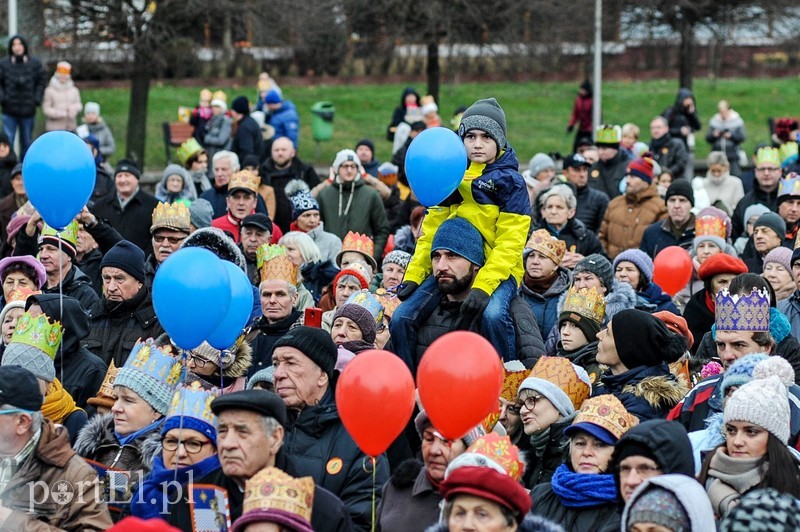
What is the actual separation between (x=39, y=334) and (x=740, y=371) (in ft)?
12.8

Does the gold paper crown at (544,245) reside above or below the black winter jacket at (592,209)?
above

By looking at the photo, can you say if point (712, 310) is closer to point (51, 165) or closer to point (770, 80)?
point (51, 165)

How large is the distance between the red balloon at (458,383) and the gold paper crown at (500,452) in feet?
0.67

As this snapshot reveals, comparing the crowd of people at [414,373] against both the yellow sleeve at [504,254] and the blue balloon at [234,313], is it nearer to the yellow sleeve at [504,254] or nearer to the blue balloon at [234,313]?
the yellow sleeve at [504,254]

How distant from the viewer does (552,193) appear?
537 inches

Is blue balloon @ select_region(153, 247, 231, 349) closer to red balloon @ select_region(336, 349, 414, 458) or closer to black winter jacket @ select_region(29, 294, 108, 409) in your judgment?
red balloon @ select_region(336, 349, 414, 458)

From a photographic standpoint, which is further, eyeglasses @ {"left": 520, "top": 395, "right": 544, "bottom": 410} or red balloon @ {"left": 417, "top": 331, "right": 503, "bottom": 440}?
eyeglasses @ {"left": 520, "top": 395, "right": 544, "bottom": 410}

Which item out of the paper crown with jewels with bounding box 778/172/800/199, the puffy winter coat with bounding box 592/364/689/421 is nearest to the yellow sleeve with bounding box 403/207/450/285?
the puffy winter coat with bounding box 592/364/689/421

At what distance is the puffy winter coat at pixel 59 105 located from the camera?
2267 centimetres

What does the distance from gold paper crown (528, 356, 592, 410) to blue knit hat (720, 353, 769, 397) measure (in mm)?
780

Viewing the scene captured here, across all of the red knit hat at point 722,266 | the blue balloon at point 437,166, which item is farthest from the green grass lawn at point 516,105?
the blue balloon at point 437,166

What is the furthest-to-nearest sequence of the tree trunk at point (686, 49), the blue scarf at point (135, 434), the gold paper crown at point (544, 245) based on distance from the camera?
the tree trunk at point (686, 49) < the gold paper crown at point (544, 245) < the blue scarf at point (135, 434)

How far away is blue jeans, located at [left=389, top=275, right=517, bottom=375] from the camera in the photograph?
28.8ft

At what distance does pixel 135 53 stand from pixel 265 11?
223cm
